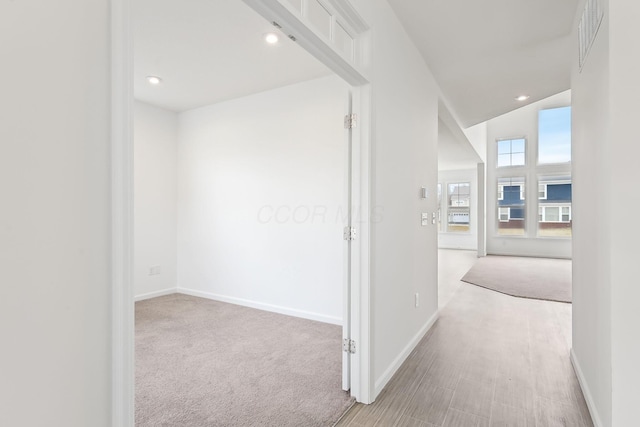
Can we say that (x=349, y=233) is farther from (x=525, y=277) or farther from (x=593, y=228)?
(x=525, y=277)

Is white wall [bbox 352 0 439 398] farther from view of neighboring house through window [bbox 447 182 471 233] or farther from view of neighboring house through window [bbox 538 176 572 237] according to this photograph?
view of neighboring house through window [bbox 447 182 471 233]

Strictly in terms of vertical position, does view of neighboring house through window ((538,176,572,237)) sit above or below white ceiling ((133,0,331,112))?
below

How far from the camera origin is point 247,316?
12.5ft

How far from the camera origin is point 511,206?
9.56 metres

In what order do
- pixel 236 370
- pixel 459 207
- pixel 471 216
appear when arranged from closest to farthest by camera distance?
pixel 236 370 < pixel 471 216 < pixel 459 207

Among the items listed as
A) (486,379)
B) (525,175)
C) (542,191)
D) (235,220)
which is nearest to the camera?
(486,379)

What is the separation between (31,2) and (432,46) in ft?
10.1

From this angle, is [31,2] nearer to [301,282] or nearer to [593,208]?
[593,208]

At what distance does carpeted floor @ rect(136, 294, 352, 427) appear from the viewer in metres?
1.97

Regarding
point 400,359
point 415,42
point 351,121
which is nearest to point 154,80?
point 351,121

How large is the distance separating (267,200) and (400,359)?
238 cm

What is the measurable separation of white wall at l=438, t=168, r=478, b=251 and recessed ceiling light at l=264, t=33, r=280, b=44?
9.74m

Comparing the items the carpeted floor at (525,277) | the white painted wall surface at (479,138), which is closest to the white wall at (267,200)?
the carpeted floor at (525,277)

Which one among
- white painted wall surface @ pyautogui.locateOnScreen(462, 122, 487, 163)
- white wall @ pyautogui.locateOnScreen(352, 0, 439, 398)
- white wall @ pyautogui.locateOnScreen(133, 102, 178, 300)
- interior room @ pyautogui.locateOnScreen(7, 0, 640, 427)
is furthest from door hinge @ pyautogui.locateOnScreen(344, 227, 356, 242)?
white painted wall surface @ pyautogui.locateOnScreen(462, 122, 487, 163)
